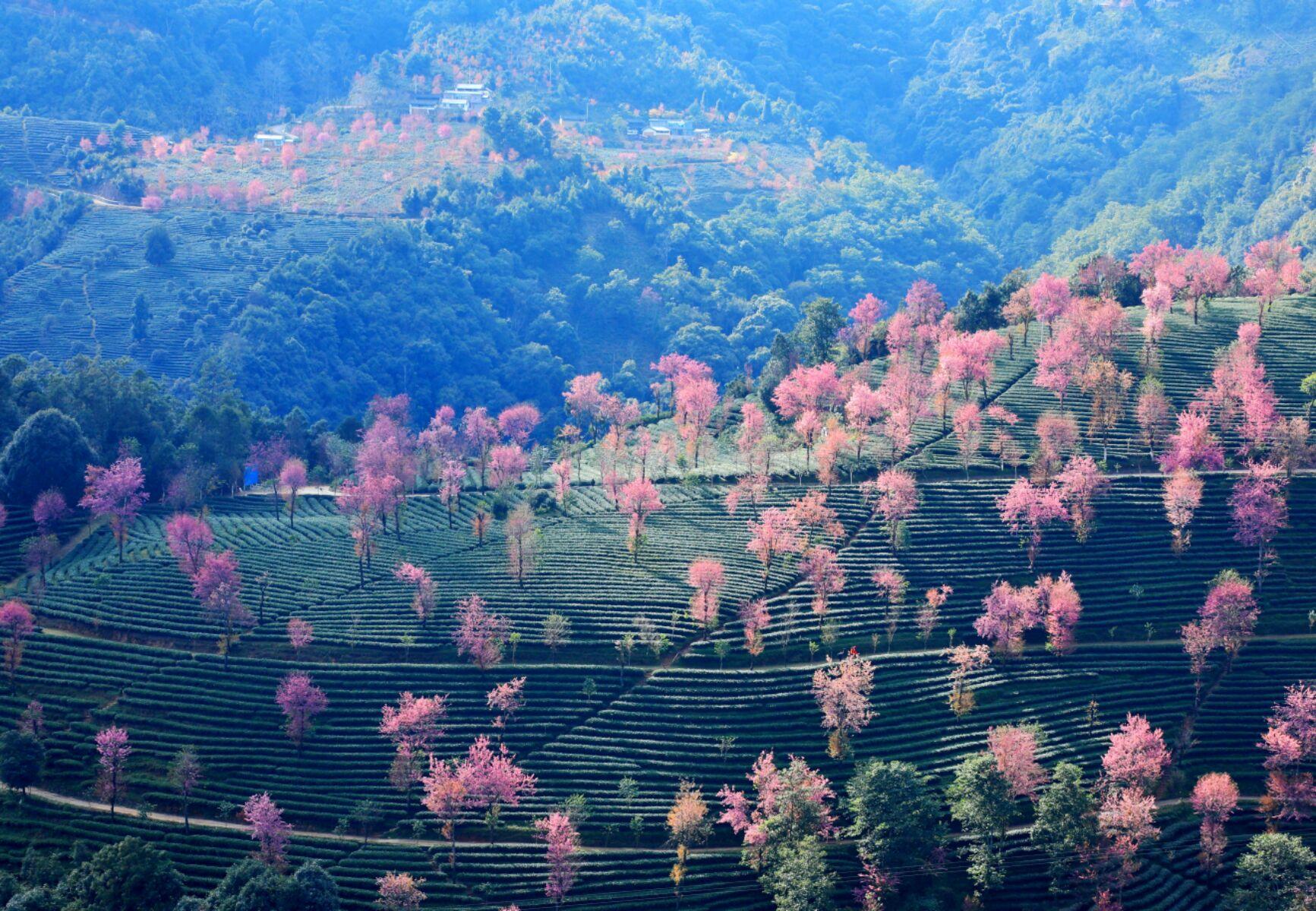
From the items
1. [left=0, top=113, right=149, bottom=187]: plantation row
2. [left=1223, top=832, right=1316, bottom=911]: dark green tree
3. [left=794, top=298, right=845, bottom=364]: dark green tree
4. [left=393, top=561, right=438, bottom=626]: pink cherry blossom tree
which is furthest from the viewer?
[left=0, top=113, right=149, bottom=187]: plantation row

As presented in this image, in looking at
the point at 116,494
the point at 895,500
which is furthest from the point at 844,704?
the point at 116,494

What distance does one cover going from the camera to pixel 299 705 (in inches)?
2689

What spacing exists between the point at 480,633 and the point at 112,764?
19611 millimetres

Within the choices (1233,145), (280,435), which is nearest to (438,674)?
(280,435)

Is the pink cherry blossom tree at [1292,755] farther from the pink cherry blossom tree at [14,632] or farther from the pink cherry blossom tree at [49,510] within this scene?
the pink cherry blossom tree at [49,510]

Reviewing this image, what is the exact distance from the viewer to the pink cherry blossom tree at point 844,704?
67.8 meters

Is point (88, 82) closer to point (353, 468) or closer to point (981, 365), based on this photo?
point (353, 468)

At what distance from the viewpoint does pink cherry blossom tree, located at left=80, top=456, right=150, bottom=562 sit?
85.6 metres

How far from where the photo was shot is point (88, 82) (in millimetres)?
186250

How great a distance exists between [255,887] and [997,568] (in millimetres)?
44565

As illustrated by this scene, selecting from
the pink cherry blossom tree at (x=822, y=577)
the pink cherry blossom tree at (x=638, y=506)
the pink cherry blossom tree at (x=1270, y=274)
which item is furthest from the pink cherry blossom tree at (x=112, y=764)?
the pink cherry blossom tree at (x=1270, y=274)

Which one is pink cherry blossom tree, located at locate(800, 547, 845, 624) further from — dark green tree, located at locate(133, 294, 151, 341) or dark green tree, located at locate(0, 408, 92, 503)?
dark green tree, located at locate(133, 294, 151, 341)

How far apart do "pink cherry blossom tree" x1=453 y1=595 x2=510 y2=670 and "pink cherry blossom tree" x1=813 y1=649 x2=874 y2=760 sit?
57.3 feet

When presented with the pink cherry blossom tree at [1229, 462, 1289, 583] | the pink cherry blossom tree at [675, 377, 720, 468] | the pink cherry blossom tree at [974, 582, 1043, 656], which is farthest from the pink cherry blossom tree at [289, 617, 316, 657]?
the pink cherry blossom tree at [1229, 462, 1289, 583]
